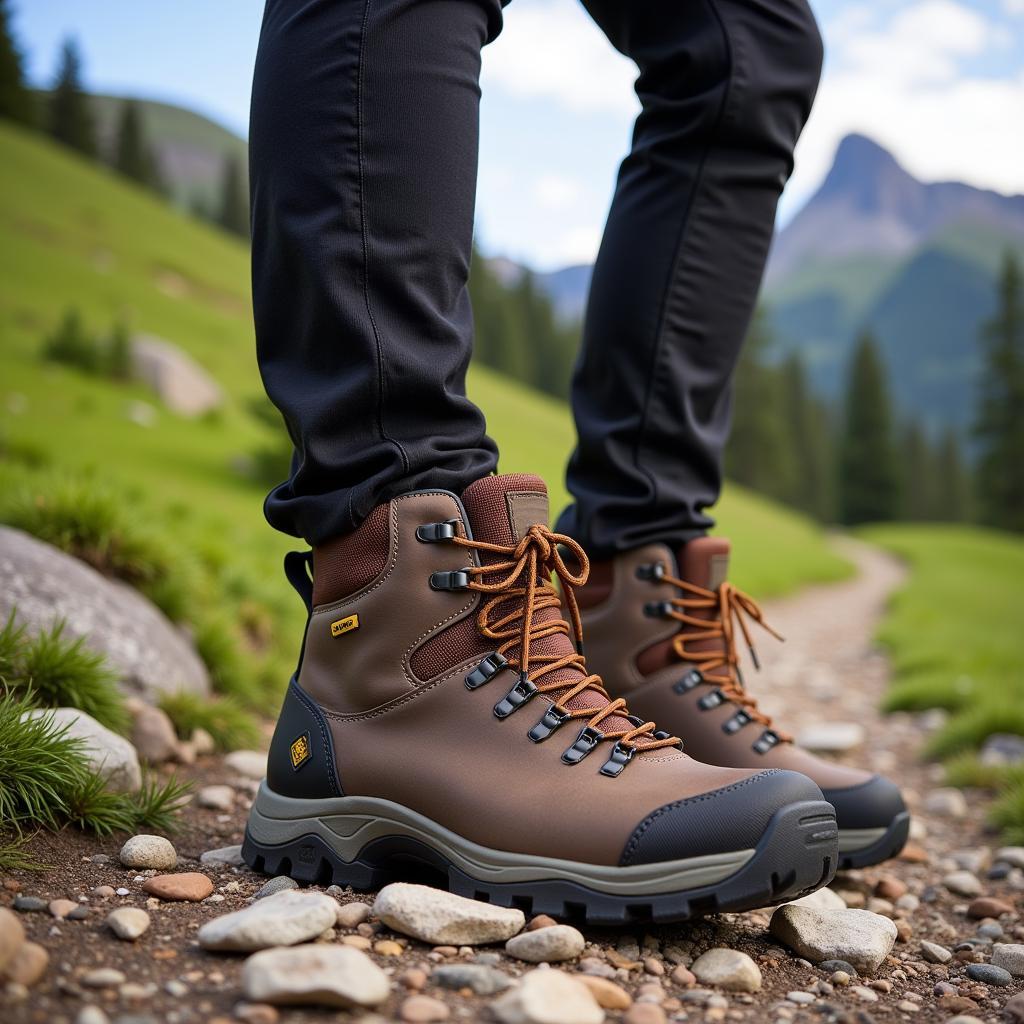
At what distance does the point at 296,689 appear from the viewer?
1.44 m

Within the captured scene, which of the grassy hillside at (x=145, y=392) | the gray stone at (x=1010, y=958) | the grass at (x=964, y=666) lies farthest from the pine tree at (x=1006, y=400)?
the gray stone at (x=1010, y=958)

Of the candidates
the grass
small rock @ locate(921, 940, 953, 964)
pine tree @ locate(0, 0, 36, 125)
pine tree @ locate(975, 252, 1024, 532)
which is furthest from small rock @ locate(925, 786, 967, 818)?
pine tree @ locate(0, 0, 36, 125)

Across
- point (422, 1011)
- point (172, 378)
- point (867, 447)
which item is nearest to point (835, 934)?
point (422, 1011)

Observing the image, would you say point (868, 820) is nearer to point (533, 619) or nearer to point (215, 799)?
point (533, 619)

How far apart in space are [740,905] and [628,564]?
0.71 m

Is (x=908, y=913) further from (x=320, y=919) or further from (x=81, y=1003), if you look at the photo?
(x=81, y=1003)

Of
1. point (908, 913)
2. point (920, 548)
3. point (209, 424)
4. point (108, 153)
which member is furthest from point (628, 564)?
point (108, 153)

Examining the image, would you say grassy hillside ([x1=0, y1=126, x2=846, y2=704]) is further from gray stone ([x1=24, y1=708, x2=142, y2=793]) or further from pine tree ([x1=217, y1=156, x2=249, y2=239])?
pine tree ([x1=217, y1=156, x2=249, y2=239])

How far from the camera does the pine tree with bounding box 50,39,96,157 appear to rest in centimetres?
4066

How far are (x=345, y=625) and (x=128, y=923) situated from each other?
0.48m

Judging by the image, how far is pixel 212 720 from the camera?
7.22ft

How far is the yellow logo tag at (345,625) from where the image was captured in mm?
1338

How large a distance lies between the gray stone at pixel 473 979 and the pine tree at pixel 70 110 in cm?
4750

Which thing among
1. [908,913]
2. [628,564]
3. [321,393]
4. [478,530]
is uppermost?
[321,393]
